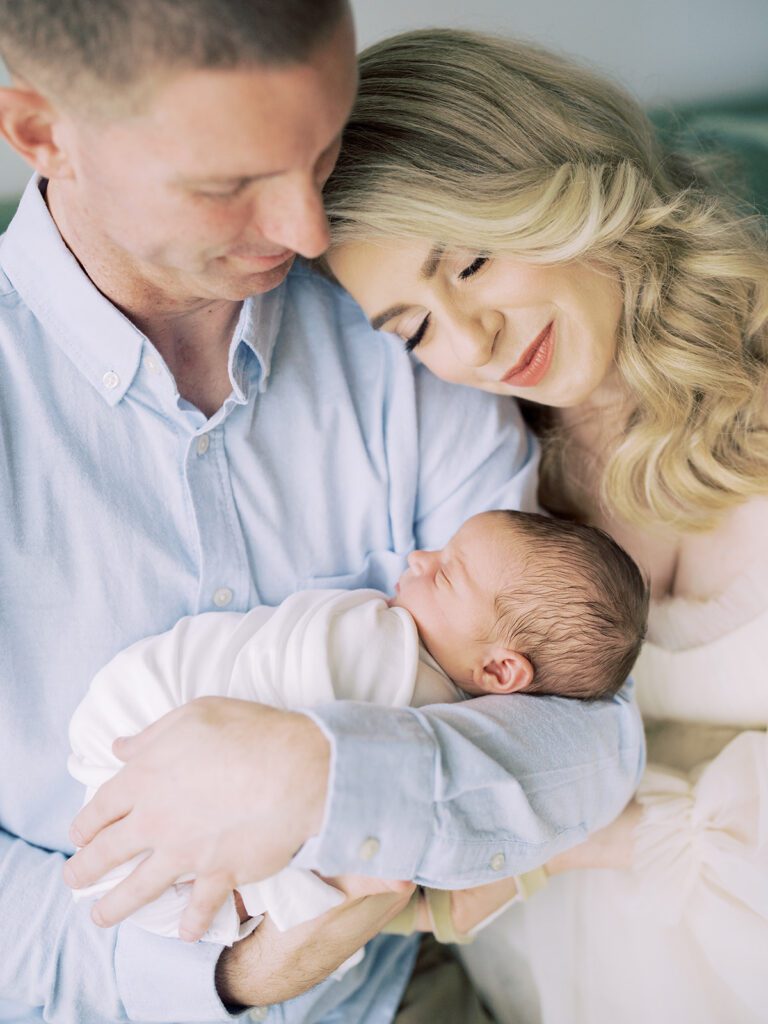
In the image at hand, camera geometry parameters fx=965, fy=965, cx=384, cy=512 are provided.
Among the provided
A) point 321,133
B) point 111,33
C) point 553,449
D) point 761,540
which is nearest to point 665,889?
point 761,540

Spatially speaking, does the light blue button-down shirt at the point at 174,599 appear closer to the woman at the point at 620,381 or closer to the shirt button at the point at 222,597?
the shirt button at the point at 222,597

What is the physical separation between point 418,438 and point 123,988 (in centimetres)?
97

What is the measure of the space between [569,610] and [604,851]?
50 centimetres

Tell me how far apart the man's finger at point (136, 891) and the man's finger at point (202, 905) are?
0.04 m

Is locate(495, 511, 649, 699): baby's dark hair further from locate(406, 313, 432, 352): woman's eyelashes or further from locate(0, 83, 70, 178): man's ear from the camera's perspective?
locate(0, 83, 70, 178): man's ear

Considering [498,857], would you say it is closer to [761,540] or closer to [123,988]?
[123,988]

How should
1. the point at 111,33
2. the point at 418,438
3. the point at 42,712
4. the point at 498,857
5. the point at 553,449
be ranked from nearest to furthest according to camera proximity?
the point at 111,33 → the point at 498,857 → the point at 42,712 → the point at 418,438 → the point at 553,449

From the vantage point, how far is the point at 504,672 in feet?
4.91

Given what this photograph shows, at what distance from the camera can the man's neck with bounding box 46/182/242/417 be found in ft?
4.35

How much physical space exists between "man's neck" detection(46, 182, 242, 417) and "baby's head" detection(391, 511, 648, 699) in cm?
45

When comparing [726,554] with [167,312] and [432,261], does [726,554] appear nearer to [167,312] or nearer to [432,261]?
[432,261]

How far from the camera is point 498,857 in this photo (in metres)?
1.33

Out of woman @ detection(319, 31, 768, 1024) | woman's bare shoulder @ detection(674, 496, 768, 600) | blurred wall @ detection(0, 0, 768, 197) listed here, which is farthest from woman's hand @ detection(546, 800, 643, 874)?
blurred wall @ detection(0, 0, 768, 197)

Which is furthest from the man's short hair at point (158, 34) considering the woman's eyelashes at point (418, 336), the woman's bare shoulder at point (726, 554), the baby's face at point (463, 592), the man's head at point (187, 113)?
the woman's bare shoulder at point (726, 554)
